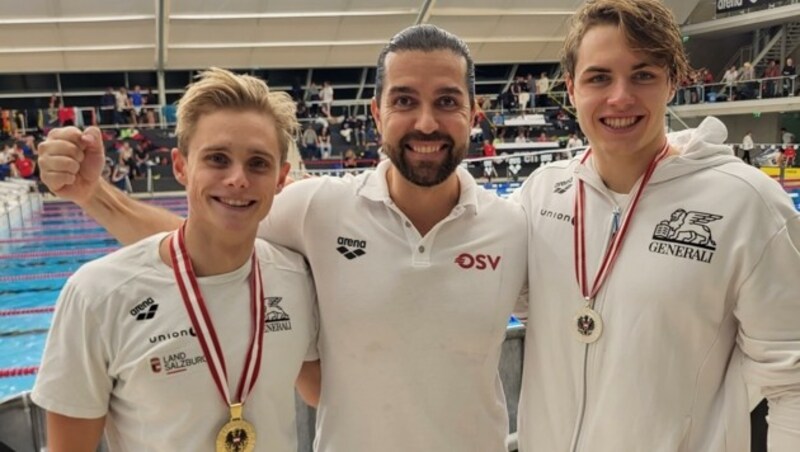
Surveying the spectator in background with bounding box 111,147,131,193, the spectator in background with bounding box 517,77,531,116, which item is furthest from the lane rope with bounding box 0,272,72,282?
the spectator in background with bounding box 517,77,531,116

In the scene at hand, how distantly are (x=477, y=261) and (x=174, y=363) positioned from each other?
35.2 inches

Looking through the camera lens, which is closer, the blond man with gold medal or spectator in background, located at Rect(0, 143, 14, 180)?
the blond man with gold medal

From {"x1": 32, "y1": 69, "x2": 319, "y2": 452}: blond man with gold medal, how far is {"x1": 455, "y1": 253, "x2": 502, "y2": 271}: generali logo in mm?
503

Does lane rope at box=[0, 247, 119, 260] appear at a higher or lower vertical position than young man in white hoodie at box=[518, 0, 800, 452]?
lower

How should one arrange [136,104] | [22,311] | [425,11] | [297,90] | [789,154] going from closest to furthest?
[22,311], [789,154], [136,104], [425,11], [297,90]

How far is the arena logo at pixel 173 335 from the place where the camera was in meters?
1.55

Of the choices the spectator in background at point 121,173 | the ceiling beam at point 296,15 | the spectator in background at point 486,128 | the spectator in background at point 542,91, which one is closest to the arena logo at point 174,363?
the spectator in background at point 121,173

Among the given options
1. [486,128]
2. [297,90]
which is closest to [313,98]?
[297,90]

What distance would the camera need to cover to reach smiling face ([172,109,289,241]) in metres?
1.61

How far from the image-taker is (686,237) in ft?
5.36

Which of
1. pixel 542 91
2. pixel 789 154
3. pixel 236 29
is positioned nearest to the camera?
pixel 789 154

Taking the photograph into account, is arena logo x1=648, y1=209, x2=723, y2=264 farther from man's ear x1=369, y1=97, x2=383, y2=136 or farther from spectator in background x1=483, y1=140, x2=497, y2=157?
spectator in background x1=483, y1=140, x2=497, y2=157

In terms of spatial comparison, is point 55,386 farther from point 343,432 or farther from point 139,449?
point 343,432

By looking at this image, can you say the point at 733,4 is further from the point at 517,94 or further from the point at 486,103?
the point at 486,103
